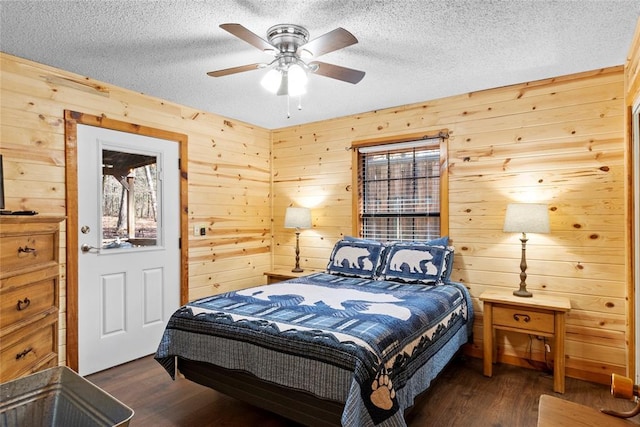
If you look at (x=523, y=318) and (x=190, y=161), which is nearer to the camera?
(x=523, y=318)

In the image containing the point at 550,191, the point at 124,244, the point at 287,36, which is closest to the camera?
the point at 287,36

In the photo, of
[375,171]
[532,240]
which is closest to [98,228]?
[375,171]

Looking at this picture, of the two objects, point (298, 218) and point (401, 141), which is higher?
point (401, 141)

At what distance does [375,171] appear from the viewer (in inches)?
160

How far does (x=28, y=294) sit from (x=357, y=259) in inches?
97.9

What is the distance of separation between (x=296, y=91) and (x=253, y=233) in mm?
2445

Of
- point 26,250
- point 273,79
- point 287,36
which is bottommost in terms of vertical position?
point 26,250

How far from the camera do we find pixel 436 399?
2.55 m

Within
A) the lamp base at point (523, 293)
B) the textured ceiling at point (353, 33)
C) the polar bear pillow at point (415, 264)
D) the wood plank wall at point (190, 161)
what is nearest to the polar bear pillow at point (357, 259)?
the polar bear pillow at point (415, 264)

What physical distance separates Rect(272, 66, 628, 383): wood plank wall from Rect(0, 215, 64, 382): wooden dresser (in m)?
3.07

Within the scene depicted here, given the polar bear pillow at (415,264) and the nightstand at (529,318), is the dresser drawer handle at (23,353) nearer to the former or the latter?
the polar bear pillow at (415,264)

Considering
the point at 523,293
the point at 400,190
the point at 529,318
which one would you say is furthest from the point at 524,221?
the point at 400,190

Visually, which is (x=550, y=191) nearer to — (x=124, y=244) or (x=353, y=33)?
(x=353, y=33)

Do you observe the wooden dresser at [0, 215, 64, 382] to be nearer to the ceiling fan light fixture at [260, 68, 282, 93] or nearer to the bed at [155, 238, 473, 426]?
the bed at [155, 238, 473, 426]
